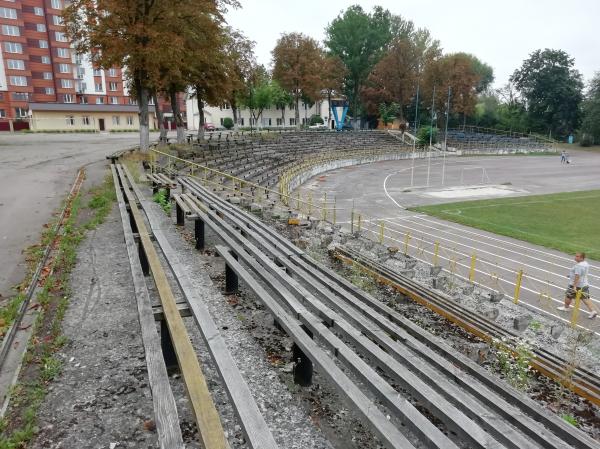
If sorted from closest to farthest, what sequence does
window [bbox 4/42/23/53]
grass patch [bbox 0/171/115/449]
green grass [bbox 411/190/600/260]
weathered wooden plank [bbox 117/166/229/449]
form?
1. weathered wooden plank [bbox 117/166/229/449]
2. grass patch [bbox 0/171/115/449]
3. green grass [bbox 411/190/600/260]
4. window [bbox 4/42/23/53]

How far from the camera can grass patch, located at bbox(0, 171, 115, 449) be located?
4.31 metres

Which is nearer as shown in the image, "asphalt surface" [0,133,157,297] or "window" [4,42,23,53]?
"asphalt surface" [0,133,157,297]

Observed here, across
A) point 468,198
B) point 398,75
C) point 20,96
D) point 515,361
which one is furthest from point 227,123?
point 515,361

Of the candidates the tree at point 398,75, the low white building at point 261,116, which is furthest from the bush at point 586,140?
the low white building at point 261,116

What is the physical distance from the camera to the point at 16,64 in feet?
249

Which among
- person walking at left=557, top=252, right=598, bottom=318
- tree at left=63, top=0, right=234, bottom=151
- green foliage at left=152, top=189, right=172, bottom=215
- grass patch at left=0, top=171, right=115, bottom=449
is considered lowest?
person walking at left=557, top=252, right=598, bottom=318

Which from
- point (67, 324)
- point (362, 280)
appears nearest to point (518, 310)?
point (362, 280)

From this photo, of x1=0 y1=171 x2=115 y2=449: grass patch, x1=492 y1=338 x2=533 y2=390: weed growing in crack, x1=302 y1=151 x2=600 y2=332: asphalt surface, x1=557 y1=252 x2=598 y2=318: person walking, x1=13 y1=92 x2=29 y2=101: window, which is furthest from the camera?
x1=13 y1=92 x2=29 y2=101: window

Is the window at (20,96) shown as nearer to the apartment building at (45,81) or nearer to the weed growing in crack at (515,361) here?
the apartment building at (45,81)

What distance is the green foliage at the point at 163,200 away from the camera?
13570 mm

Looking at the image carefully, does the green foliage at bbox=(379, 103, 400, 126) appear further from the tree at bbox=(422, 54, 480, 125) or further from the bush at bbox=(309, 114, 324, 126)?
the bush at bbox=(309, 114, 324, 126)

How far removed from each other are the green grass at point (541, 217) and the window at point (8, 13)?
267 ft

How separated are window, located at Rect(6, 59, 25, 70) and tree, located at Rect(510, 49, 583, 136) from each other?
326ft

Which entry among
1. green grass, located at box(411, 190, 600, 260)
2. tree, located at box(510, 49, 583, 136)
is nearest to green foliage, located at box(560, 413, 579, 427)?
green grass, located at box(411, 190, 600, 260)
